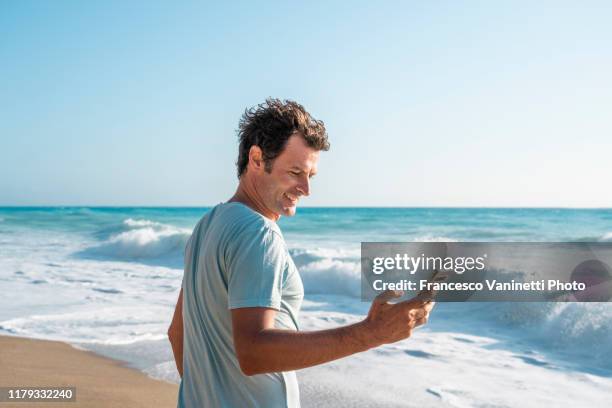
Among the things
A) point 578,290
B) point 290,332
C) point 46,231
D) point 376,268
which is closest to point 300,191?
point 290,332

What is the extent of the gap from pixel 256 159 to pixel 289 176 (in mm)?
96

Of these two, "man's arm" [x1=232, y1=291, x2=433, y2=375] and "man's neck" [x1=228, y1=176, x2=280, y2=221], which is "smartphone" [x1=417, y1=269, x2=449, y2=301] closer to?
"man's arm" [x1=232, y1=291, x2=433, y2=375]

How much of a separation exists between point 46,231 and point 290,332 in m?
29.4

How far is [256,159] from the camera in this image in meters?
1.76

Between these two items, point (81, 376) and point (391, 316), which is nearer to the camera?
point (391, 316)

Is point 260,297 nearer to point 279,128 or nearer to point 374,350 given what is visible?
point 279,128

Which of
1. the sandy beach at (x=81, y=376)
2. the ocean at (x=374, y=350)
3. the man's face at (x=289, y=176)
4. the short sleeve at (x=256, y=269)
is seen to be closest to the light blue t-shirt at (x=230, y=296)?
the short sleeve at (x=256, y=269)

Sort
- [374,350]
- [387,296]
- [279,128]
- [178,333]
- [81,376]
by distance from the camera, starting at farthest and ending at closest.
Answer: [374,350], [81,376], [178,333], [279,128], [387,296]

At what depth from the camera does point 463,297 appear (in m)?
10.9

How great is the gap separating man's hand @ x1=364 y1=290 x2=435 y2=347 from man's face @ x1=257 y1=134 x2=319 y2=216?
1.47ft

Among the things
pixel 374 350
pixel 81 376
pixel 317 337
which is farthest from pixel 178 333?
pixel 374 350

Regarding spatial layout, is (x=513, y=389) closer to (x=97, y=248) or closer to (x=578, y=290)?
(x=578, y=290)

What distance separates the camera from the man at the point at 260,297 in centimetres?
143

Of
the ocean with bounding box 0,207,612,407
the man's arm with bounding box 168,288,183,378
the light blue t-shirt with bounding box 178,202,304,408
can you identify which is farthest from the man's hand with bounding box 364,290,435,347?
the ocean with bounding box 0,207,612,407
